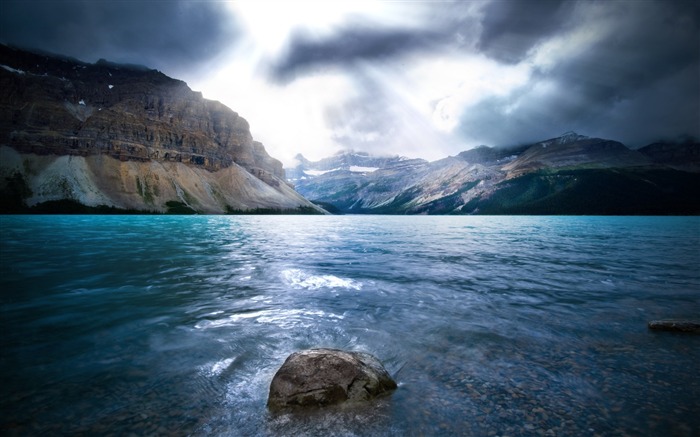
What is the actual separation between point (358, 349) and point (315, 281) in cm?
1132

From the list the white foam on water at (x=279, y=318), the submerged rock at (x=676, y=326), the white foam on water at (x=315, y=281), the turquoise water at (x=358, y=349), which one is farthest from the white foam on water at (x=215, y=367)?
the submerged rock at (x=676, y=326)

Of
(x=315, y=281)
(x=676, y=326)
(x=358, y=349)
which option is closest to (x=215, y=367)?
(x=358, y=349)

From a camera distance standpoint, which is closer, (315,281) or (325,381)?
(325,381)

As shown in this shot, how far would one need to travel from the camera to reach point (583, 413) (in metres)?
6.70

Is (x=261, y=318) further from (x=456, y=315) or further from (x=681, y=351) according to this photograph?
(x=681, y=351)

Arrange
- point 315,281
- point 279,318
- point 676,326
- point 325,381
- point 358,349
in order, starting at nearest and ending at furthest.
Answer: point 325,381 < point 358,349 < point 676,326 < point 279,318 < point 315,281

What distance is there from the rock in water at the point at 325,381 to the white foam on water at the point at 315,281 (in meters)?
11.6

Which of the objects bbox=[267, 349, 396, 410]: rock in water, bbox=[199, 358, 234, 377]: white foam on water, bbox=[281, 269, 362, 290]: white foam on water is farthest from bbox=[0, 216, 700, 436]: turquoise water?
bbox=[267, 349, 396, 410]: rock in water

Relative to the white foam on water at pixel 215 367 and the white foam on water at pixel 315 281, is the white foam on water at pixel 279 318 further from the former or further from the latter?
the white foam on water at pixel 315 281

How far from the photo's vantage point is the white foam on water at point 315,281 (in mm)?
20125

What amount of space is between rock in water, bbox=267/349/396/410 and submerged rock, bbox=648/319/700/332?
10919 millimetres

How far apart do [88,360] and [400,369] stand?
29.6ft

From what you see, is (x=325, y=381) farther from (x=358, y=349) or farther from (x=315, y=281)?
(x=315, y=281)

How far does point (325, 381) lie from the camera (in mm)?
7367
